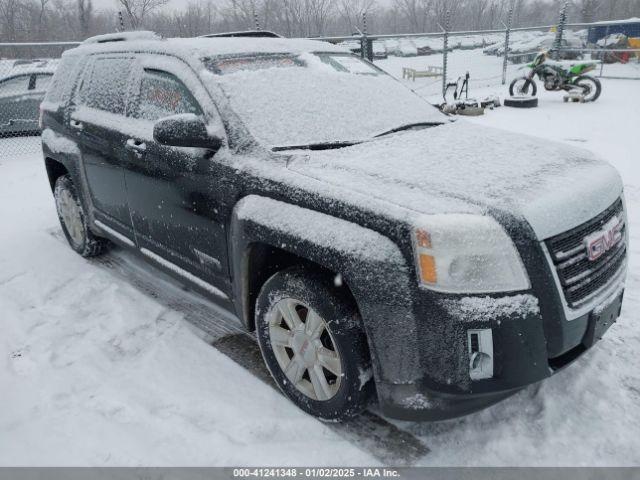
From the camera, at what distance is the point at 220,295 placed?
2906 mm

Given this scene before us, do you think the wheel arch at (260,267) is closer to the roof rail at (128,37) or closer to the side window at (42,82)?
the roof rail at (128,37)

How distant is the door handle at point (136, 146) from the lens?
317 cm

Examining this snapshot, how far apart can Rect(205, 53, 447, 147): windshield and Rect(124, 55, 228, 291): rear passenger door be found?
0.21m

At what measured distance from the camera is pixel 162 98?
3.15 meters

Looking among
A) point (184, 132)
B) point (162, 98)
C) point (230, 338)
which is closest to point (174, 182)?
point (184, 132)

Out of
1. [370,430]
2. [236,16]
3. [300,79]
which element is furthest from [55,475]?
[236,16]

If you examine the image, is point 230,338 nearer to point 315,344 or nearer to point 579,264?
point 315,344

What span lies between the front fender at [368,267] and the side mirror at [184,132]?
24.7 inches

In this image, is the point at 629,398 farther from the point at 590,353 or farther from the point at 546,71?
the point at 546,71

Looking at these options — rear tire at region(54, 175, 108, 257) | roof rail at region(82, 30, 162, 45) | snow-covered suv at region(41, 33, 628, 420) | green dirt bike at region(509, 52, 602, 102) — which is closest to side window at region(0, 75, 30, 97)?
rear tire at region(54, 175, 108, 257)

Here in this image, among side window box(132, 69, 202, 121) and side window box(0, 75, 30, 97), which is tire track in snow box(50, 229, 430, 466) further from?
side window box(0, 75, 30, 97)

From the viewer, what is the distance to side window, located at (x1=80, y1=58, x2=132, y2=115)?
3537 mm

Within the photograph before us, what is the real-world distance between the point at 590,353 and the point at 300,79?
7.70ft

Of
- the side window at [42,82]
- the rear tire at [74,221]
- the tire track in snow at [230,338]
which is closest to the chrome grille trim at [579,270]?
the tire track in snow at [230,338]
